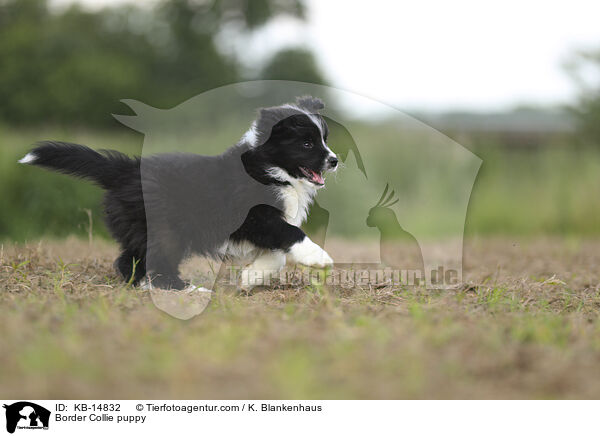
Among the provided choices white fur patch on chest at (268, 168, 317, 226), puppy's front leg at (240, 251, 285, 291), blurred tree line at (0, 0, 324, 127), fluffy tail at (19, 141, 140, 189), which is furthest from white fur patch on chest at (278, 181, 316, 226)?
blurred tree line at (0, 0, 324, 127)

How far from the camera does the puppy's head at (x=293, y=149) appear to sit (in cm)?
404

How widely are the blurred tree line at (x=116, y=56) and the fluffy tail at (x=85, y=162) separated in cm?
1272

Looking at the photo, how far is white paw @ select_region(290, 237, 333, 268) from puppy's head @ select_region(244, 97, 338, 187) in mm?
554

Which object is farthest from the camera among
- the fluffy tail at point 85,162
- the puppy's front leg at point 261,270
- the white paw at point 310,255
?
the puppy's front leg at point 261,270

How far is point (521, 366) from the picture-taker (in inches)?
93.5

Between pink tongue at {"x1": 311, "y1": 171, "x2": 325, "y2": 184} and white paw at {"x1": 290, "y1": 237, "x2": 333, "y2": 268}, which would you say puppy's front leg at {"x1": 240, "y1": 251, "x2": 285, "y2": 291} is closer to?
white paw at {"x1": 290, "y1": 237, "x2": 333, "y2": 268}

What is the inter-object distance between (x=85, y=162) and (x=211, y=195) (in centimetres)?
91

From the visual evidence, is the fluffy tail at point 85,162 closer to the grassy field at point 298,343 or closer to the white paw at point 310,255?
the grassy field at point 298,343

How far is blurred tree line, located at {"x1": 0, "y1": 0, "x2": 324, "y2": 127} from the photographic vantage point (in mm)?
16859

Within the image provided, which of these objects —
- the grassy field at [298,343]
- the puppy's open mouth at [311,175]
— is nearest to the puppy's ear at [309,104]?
the puppy's open mouth at [311,175]

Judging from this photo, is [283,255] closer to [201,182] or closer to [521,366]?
[201,182]

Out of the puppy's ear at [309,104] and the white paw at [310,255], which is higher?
the puppy's ear at [309,104]

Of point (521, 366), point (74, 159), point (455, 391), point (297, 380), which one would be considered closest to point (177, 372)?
point (297, 380)

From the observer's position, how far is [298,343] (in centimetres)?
246
